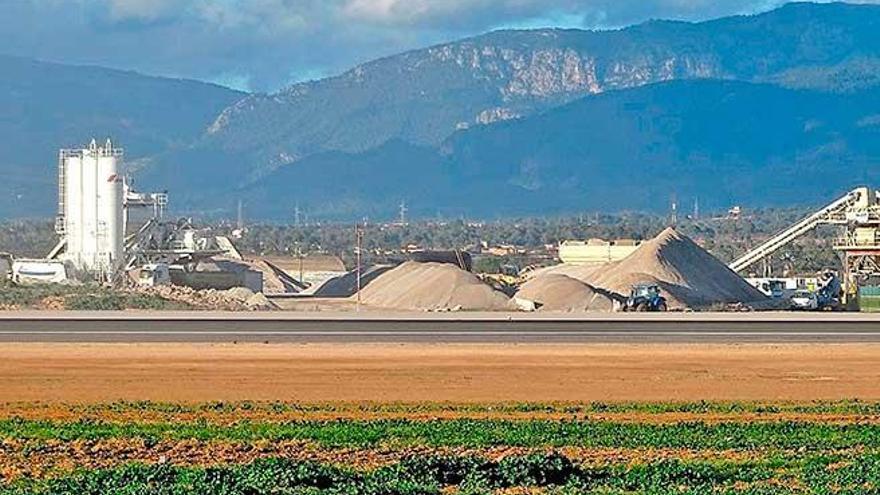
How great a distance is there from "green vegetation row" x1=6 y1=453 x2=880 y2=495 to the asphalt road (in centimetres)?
2991

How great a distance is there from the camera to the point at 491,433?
30031mm

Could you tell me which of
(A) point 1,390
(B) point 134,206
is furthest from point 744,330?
(B) point 134,206

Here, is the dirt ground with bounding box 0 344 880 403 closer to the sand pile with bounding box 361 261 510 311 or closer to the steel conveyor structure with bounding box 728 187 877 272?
the sand pile with bounding box 361 261 510 311

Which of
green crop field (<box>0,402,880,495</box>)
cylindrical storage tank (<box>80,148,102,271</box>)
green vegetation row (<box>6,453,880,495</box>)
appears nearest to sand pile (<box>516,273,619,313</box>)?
cylindrical storage tank (<box>80,148,102,271</box>)

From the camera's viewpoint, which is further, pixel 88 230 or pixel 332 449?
pixel 88 230

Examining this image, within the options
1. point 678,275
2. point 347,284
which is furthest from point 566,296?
point 347,284

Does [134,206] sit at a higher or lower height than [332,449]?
higher

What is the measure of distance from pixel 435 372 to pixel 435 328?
17.3m

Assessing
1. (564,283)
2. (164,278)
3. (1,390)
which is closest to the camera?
(1,390)

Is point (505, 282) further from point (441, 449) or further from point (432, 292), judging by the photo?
point (441, 449)

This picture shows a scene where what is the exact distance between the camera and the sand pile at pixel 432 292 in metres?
82.1

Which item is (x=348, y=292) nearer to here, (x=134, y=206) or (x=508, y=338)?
(x=134, y=206)

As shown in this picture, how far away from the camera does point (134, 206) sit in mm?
94750

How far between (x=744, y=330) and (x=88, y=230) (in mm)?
42988
